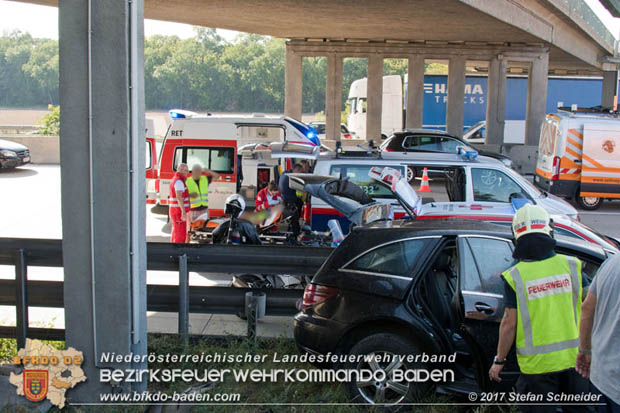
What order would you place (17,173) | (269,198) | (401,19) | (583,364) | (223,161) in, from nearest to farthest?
(583,364)
(269,198)
(223,161)
(401,19)
(17,173)

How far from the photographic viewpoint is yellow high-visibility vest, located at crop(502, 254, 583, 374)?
165 inches

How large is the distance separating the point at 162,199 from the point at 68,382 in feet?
28.0

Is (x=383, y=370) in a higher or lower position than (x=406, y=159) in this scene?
lower

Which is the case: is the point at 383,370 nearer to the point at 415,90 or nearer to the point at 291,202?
the point at 291,202

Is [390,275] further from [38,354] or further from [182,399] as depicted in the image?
[38,354]

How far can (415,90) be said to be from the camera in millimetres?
29078

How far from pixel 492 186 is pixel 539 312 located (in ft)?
20.8

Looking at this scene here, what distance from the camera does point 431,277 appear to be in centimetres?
546

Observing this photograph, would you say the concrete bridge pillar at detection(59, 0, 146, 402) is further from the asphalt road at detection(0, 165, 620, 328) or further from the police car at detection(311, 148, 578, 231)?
the police car at detection(311, 148, 578, 231)

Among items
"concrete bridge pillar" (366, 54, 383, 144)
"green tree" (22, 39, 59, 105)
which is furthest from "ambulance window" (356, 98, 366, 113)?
"green tree" (22, 39, 59, 105)

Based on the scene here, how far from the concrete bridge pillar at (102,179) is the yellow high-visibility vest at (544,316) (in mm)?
3003

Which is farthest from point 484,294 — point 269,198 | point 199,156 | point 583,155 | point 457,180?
point 583,155

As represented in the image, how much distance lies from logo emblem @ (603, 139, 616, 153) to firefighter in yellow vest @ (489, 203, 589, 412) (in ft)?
47.9

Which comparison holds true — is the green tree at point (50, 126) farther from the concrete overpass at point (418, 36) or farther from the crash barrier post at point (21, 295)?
the crash barrier post at point (21, 295)
